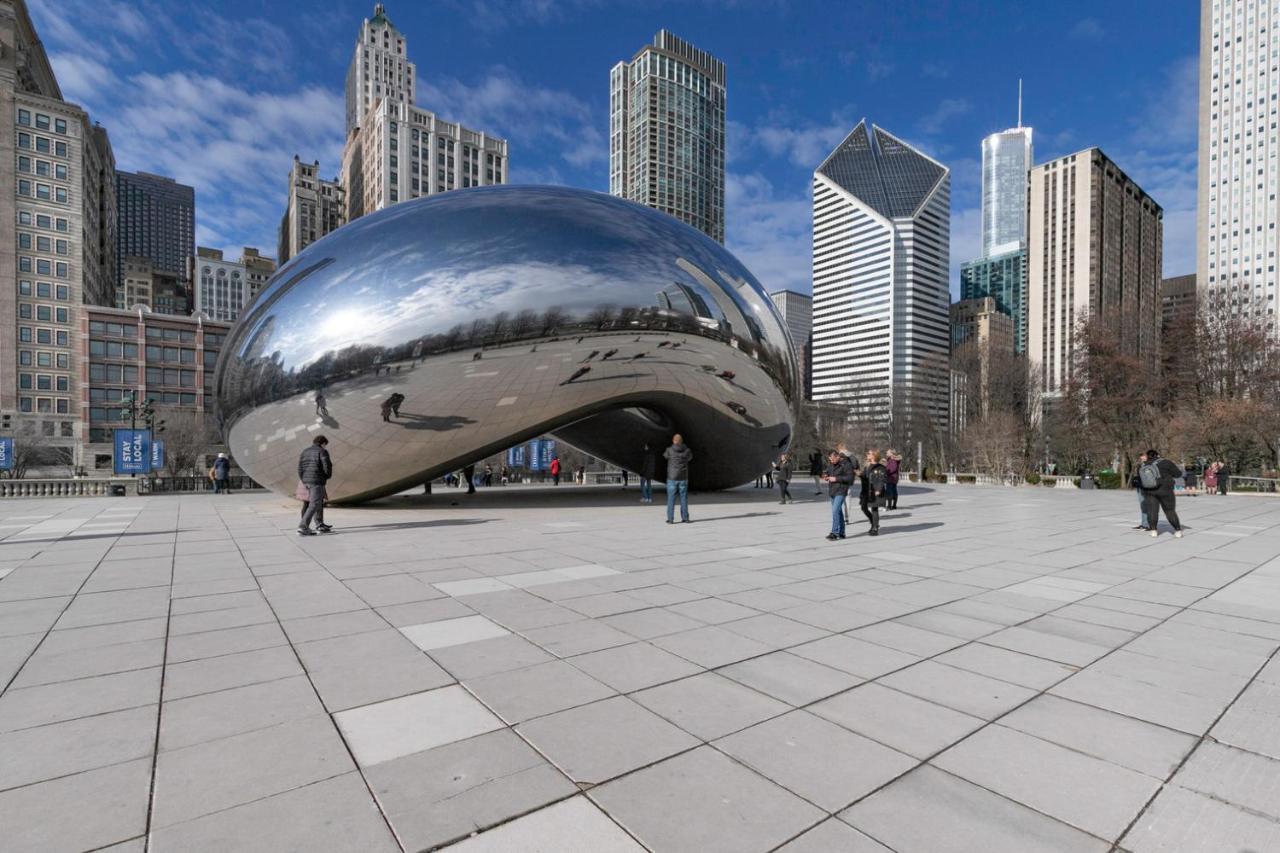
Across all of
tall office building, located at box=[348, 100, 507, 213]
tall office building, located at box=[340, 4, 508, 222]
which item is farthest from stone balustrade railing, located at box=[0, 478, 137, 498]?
tall office building, located at box=[348, 100, 507, 213]

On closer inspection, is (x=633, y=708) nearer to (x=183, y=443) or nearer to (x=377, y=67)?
(x=183, y=443)

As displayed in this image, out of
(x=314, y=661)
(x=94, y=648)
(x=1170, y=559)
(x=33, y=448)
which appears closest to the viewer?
(x=314, y=661)

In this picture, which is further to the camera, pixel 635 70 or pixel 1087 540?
pixel 635 70

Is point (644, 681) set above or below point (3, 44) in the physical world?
below

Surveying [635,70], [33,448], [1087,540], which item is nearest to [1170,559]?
[1087,540]

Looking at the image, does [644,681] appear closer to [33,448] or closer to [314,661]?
[314,661]

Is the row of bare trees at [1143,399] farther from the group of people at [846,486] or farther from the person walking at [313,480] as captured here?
the person walking at [313,480]

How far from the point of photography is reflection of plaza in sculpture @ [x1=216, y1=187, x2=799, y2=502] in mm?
11016

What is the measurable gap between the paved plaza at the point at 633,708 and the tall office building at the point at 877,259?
125765 mm

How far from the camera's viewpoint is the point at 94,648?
4395mm

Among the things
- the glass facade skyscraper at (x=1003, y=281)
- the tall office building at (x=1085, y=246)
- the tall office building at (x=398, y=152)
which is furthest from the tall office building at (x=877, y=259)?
the tall office building at (x=398, y=152)

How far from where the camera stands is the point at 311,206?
5901 inches

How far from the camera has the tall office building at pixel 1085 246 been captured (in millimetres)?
101938

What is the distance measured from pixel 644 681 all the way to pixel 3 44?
12718 cm
